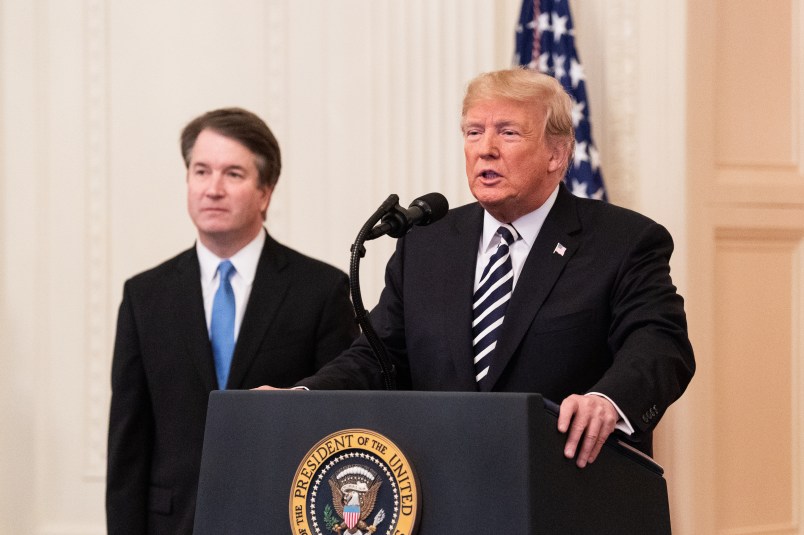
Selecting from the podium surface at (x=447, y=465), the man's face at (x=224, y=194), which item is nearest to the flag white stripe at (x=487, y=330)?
the podium surface at (x=447, y=465)

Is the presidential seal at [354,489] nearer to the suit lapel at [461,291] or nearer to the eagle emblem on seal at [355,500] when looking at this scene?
the eagle emblem on seal at [355,500]

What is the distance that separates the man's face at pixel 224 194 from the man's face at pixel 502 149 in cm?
117

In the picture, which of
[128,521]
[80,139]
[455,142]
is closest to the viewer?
[128,521]

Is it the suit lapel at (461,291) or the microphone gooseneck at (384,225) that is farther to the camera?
the suit lapel at (461,291)

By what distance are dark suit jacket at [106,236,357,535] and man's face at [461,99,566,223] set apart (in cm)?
105

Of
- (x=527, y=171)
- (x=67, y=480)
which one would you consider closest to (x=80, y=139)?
(x=67, y=480)

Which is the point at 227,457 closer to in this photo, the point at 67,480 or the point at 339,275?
the point at 339,275

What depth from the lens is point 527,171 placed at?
2660mm

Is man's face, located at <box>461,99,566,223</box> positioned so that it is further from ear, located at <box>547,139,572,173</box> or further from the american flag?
the american flag

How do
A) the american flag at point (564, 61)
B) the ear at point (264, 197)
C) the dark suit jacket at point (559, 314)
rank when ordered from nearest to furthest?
the dark suit jacket at point (559, 314), the ear at point (264, 197), the american flag at point (564, 61)

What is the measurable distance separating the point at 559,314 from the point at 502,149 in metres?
0.40

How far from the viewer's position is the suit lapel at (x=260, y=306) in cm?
346

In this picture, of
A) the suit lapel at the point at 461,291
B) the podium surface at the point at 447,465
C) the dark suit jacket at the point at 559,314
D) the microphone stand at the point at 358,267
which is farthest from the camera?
the suit lapel at the point at 461,291

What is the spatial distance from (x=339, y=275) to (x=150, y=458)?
0.81 meters
